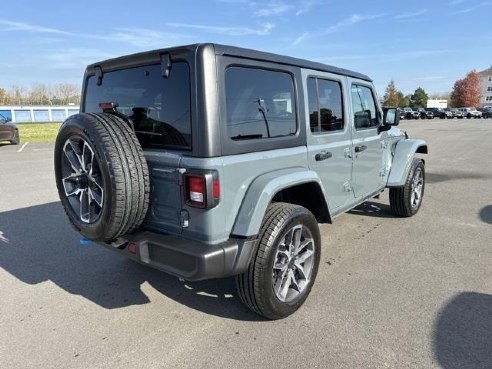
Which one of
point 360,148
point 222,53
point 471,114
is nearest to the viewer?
point 222,53

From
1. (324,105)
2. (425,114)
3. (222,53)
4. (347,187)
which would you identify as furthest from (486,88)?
(222,53)

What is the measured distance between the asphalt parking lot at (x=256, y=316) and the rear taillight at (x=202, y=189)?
103 centimetres

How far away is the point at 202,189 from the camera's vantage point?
2533mm

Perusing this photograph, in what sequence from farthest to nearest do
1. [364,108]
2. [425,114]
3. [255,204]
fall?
[425,114], [364,108], [255,204]

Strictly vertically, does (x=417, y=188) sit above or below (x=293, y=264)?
above

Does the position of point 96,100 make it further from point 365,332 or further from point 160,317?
point 365,332

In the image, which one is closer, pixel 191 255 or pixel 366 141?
pixel 191 255

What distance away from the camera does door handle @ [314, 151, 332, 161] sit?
353cm

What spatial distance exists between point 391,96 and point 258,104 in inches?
3460

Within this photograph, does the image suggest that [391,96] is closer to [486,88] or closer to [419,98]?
[419,98]

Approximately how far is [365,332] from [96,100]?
2.98m

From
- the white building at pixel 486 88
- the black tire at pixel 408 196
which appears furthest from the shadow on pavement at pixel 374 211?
the white building at pixel 486 88

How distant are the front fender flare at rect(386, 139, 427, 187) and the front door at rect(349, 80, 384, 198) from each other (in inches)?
9.9

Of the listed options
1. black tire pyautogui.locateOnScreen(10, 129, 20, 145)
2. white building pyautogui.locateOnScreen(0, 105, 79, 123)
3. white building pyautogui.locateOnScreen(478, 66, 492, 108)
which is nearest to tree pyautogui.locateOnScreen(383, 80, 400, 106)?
white building pyautogui.locateOnScreen(478, 66, 492, 108)
